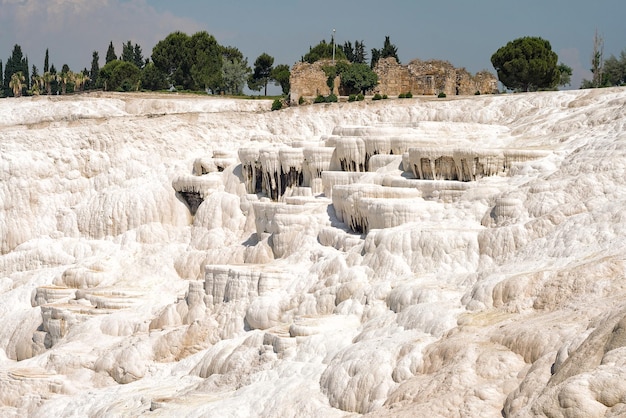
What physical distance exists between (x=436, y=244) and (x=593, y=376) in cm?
933

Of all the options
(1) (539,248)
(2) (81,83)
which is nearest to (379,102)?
(1) (539,248)

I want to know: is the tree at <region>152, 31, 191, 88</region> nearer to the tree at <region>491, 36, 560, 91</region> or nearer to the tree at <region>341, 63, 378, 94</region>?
the tree at <region>341, 63, 378, 94</region>

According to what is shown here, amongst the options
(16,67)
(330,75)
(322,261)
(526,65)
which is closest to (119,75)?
(16,67)

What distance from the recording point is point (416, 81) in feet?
150

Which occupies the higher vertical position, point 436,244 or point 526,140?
point 526,140

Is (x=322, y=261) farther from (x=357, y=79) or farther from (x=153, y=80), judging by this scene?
(x=153, y=80)

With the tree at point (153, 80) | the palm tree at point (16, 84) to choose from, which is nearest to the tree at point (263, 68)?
the tree at point (153, 80)

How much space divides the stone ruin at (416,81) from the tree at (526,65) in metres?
0.83

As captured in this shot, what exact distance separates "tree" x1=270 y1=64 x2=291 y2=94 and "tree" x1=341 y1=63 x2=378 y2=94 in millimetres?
17551

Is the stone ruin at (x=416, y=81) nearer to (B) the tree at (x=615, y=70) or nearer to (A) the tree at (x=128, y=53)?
(B) the tree at (x=615, y=70)

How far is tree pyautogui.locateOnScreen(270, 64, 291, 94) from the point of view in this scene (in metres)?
64.4

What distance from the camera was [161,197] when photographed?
33969mm

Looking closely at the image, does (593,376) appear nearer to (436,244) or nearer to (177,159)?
(436,244)

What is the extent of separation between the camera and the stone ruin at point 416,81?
45.0m
